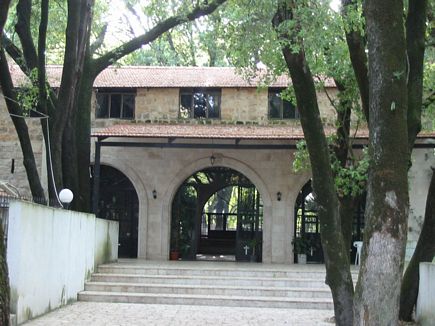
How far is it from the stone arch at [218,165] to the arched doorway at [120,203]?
1.21m

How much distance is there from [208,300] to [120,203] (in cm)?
834

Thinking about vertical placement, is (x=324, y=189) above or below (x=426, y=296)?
above

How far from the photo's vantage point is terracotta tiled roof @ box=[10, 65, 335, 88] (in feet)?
64.5

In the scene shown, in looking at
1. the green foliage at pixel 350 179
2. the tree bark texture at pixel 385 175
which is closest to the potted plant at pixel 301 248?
the green foliage at pixel 350 179

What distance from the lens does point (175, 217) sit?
1977 centimetres

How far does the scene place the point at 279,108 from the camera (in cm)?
1969

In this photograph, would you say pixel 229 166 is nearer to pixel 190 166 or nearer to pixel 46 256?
pixel 190 166

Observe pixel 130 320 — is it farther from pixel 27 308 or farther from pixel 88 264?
pixel 88 264

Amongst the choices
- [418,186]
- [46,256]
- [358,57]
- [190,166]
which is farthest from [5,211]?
[418,186]

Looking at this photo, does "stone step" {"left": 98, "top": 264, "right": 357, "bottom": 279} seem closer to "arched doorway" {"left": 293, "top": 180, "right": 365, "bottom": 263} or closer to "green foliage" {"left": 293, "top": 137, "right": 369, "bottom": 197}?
"green foliage" {"left": 293, "top": 137, "right": 369, "bottom": 197}

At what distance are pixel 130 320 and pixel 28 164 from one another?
483 centimetres

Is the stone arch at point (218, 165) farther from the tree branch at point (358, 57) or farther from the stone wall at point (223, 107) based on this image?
the tree branch at point (358, 57)

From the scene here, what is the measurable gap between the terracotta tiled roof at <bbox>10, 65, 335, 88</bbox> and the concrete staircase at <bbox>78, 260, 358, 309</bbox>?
22.5 ft

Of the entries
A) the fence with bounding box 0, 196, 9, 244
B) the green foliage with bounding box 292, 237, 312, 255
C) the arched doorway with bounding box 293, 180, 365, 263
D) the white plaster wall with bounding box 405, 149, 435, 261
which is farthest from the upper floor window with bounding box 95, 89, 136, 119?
the fence with bounding box 0, 196, 9, 244
